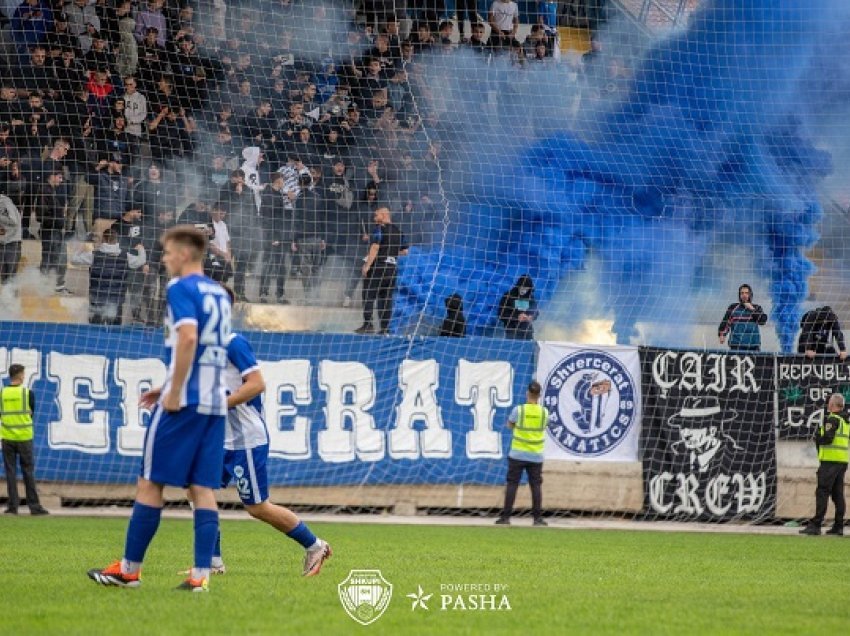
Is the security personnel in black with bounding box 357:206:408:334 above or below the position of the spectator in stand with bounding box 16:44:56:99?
below

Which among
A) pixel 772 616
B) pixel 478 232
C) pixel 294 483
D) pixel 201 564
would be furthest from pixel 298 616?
pixel 478 232

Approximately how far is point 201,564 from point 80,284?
34.8ft

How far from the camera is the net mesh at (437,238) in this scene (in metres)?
18.1

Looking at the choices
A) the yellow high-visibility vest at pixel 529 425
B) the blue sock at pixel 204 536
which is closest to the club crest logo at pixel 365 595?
the blue sock at pixel 204 536

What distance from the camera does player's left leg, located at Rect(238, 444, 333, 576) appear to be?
948 centimetres

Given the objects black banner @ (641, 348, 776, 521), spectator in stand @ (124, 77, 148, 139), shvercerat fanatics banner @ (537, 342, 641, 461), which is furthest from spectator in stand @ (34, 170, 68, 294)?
black banner @ (641, 348, 776, 521)

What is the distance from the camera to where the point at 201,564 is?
8.02m

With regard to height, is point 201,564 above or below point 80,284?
below

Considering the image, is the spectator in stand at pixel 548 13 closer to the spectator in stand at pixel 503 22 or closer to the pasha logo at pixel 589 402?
the spectator in stand at pixel 503 22

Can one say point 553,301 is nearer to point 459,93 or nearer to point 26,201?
point 459,93

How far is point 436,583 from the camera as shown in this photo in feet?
30.6

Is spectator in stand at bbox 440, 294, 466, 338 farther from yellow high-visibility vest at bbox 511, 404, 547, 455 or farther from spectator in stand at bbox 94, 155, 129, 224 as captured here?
spectator in stand at bbox 94, 155, 129, 224

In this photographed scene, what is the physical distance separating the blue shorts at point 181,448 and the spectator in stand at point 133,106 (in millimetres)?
11572

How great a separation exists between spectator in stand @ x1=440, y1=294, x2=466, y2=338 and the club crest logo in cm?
898
